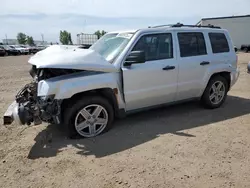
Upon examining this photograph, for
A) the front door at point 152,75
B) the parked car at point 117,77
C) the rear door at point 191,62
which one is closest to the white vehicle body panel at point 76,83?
the parked car at point 117,77

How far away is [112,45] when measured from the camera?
462cm

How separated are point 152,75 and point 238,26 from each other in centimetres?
3875

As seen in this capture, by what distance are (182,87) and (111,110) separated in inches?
65.5

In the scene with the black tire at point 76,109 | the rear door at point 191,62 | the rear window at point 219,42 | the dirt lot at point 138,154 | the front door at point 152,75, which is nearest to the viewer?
the dirt lot at point 138,154

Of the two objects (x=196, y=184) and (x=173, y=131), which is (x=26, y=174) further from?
(x=173, y=131)

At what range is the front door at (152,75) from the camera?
14.1 ft

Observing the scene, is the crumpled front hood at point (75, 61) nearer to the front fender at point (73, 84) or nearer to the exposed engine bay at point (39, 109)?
the front fender at point (73, 84)

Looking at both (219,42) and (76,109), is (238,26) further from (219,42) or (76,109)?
(76,109)

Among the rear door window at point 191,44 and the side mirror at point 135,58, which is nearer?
the side mirror at point 135,58

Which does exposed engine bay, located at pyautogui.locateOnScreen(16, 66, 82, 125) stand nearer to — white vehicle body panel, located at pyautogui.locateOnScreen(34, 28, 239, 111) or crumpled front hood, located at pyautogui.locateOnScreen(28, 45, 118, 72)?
white vehicle body panel, located at pyautogui.locateOnScreen(34, 28, 239, 111)

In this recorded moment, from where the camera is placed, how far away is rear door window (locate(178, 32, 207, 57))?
15.9 ft

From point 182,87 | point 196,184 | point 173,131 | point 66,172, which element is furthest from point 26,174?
point 182,87

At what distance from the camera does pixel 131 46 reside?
4266mm

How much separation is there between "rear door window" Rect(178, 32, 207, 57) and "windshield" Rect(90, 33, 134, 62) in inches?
44.9
